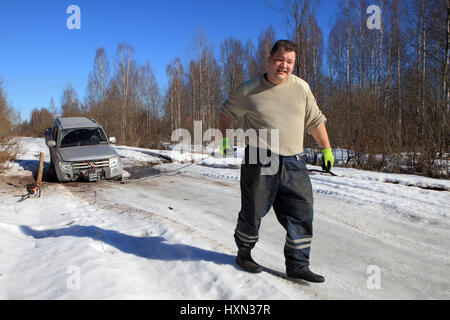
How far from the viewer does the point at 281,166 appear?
2658 mm

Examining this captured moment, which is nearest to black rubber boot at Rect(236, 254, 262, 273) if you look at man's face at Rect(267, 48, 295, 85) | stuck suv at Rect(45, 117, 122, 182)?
man's face at Rect(267, 48, 295, 85)

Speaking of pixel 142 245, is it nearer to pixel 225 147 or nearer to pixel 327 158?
pixel 225 147

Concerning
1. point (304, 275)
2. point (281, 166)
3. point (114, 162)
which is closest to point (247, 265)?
point (304, 275)

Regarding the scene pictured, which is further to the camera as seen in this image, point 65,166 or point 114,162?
point 114,162

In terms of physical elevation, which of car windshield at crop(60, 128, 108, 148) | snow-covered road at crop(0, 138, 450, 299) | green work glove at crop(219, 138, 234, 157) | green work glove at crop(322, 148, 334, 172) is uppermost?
car windshield at crop(60, 128, 108, 148)

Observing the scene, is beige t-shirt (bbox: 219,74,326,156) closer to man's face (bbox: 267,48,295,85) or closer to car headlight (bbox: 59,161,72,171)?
man's face (bbox: 267,48,295,85)

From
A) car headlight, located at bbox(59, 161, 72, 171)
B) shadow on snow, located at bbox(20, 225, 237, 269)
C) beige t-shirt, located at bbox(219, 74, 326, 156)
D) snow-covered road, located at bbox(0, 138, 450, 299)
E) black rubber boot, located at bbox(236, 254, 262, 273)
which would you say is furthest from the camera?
car headlight, located at bbox(59, 161, 72, 171)

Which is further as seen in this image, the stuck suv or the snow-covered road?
the stuck suv

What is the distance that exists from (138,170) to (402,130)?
9.60 metres

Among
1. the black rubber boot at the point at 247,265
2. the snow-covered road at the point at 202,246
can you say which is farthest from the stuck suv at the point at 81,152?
the black rubber boot at the point at 247,265

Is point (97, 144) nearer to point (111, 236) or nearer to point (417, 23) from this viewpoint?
point (111, 236)

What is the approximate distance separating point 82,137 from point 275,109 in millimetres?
8739

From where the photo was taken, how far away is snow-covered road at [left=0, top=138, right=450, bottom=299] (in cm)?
257
